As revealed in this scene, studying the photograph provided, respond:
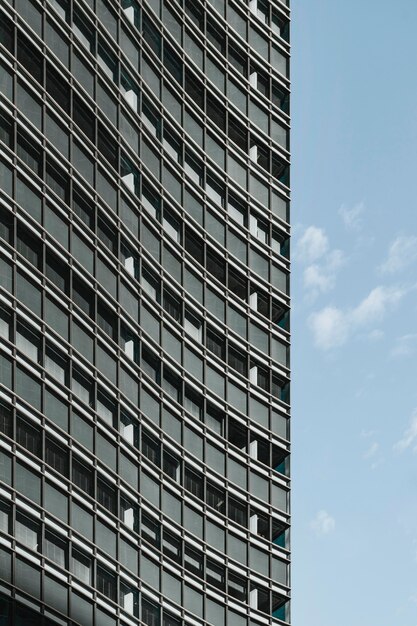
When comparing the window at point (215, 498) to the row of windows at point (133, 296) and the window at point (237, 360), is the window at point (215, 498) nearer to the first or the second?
the row of windows at point (133, 296)

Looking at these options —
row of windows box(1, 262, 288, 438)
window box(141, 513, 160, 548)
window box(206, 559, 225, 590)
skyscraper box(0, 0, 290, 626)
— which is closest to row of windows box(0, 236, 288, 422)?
row of windows box(1, 262, 288, 438)

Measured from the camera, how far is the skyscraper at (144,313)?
6194cm

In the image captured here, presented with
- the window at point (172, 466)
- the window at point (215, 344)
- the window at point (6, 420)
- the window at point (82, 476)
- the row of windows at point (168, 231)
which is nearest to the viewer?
the window at point (6, 420)

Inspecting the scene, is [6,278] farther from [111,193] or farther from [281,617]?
[281,617]

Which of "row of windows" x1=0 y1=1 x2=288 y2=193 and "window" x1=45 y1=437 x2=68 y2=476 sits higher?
"row of windows" x1=0 y1=1 x2=288 y2=193

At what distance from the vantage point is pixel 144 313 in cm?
7194

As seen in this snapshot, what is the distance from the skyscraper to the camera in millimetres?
61938

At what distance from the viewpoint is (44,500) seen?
60719 millimetres

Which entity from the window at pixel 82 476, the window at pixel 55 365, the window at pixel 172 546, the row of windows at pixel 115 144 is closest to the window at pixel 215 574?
the window at pixel 172 546

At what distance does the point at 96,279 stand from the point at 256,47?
22.1 meters

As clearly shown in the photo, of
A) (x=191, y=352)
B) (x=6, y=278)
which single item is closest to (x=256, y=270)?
(x=191, y=352)

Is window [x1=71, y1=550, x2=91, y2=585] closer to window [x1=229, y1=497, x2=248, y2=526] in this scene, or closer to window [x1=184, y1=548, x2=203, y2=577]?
window [x1=184, y1=548, x2=203, y2=577]

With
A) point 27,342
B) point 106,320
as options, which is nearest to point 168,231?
point 106,320

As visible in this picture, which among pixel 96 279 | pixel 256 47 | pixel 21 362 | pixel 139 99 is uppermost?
pixel 256 47
